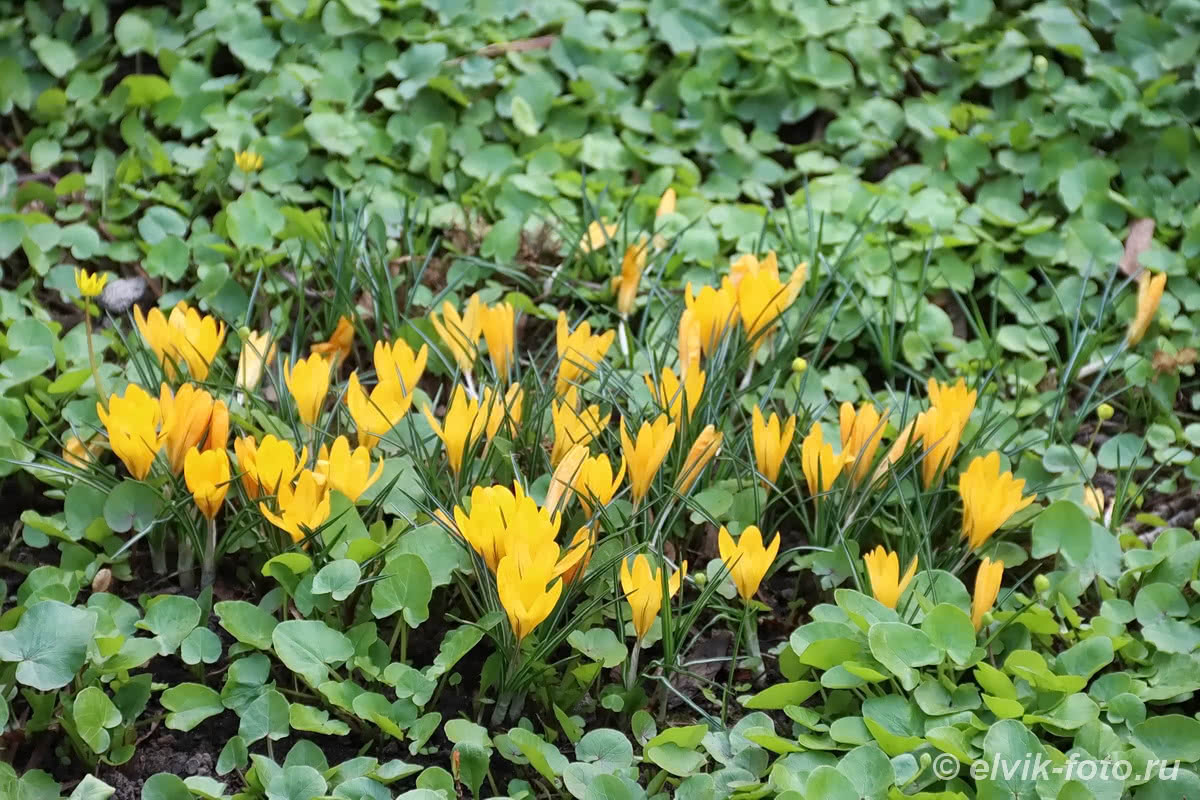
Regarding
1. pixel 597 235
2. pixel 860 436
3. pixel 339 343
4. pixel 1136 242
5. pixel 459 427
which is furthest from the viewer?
pixel 1136 242

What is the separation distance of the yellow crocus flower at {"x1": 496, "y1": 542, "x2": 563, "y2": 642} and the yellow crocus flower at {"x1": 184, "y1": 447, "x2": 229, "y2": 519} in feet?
1.68

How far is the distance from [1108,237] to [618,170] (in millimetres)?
1243

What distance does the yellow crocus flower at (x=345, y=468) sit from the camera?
186cm

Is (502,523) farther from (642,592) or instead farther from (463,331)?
(463,331)

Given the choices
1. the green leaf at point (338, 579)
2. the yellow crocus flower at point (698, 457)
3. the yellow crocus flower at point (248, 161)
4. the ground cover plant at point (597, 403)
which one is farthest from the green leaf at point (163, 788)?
the yellow crocus flower at point (248, 161)

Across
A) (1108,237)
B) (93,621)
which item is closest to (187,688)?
(93,621)

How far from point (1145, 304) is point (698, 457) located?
3.89 ft

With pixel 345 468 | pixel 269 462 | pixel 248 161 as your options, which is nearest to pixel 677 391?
pixel 345 468

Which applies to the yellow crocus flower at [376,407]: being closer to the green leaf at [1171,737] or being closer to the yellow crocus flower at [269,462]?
the yellow crocus flower at [269,462]

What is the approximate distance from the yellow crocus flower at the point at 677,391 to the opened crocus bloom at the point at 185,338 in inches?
31.7

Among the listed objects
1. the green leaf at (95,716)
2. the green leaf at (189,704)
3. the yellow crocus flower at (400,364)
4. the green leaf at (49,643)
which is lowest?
the green leaf at (189,704)

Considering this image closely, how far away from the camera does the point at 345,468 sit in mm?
1879

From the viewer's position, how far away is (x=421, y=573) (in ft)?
5.99

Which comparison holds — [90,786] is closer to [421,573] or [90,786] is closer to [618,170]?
[421,573]
